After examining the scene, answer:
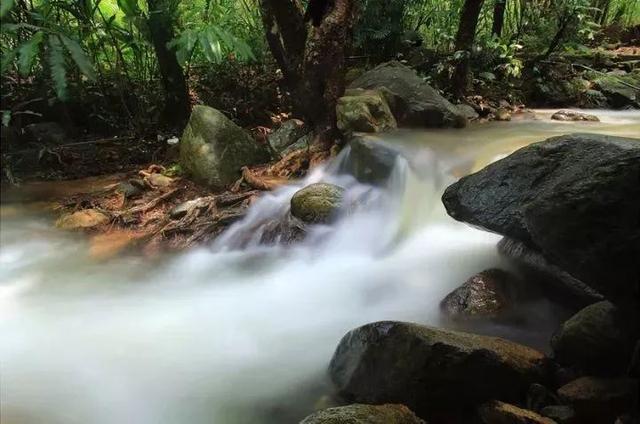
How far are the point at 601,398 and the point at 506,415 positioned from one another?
13.6 inches

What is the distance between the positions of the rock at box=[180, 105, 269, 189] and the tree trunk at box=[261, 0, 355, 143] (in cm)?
83

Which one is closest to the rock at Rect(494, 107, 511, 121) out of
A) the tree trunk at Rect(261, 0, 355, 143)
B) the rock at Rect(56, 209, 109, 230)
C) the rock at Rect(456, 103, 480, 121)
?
the rock at Rect(456, 103, 480, 121)

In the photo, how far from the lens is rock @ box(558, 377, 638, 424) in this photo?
6.34ft

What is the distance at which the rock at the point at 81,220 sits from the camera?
203 inches

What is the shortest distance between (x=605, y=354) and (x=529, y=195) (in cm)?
115

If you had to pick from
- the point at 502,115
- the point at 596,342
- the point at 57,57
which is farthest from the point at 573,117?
the point at 57,57

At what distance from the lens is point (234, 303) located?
12.9 ft

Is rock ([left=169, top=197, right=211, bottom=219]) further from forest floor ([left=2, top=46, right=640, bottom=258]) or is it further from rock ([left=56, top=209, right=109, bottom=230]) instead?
rock ([left=56, top=209, right=109, bottom=230])

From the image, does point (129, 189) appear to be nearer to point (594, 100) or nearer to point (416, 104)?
point (416, 104)

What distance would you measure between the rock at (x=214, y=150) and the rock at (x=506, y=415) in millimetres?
4082

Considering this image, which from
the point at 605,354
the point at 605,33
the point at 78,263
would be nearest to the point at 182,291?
the point at 78,263

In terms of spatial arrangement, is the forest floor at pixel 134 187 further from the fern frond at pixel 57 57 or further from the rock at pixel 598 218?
the rock at pixel 598 218

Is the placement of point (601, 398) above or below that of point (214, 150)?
above

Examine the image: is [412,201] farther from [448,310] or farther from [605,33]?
[605,33]
